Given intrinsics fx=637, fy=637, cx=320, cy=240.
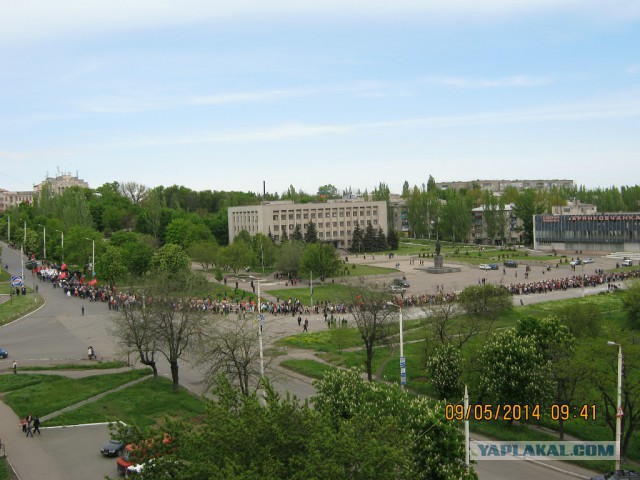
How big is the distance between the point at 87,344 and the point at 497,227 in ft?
317

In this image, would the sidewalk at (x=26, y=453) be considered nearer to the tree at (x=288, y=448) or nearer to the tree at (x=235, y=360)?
the tree at (x=235, y=360)

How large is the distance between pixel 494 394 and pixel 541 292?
38148 mm

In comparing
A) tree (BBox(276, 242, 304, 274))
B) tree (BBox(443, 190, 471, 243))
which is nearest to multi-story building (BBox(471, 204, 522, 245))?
tree (BBox(443, 190, 471, 243))

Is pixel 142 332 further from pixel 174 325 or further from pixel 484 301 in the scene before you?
pixel 484 301

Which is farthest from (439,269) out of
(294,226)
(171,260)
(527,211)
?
(527,211)

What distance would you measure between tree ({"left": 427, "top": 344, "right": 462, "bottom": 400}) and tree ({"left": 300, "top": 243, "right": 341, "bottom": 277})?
41085 millimetres

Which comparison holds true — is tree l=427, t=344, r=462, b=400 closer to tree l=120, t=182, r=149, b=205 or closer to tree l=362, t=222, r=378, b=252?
tree l=362, t=222, r=378, b=252

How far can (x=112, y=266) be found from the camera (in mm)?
63219

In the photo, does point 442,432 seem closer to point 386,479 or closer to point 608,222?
point 386,479

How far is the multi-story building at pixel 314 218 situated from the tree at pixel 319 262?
134ft

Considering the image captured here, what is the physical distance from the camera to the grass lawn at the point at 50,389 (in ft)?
90.6

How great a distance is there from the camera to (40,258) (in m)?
89.8

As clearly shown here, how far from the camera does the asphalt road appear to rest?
21.5 metres
